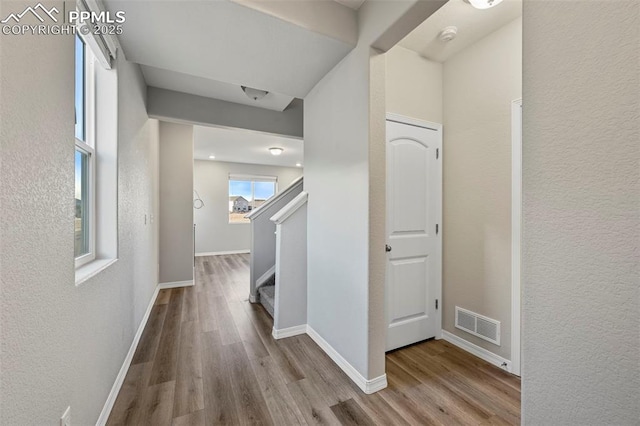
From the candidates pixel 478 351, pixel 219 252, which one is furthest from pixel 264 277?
pixel 219 252

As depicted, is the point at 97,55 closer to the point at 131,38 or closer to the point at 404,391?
the point at 131,38

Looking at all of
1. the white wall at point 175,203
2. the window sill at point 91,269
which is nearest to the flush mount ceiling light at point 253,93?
the white wall at point 175,203

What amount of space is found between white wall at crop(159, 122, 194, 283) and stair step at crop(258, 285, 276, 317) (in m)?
1.52

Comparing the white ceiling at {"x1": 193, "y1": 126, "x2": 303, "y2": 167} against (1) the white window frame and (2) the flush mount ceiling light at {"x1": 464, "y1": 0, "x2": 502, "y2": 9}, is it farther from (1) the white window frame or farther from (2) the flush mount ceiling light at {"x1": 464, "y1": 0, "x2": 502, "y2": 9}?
(2) the flush mount ceiling light at {"x1": 464, "y1": 0, "x2": 502, "y2": 9}

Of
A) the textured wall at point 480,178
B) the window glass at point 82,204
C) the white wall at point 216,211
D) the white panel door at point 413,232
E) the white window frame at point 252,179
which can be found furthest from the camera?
the white window frame at point 252,179

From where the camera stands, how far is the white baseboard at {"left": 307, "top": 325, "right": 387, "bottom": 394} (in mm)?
1646

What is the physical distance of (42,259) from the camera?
2.77 ft

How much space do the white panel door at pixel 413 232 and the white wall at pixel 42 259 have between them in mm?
1875

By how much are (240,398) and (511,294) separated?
6.57ft

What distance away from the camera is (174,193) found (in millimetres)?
3914

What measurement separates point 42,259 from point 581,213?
164 cm

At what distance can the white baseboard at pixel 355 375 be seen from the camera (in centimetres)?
165

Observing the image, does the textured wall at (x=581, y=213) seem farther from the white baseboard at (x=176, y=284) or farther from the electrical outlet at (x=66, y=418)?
the white baseboard at (x=176, y=284)

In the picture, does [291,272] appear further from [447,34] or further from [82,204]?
[447,34]
